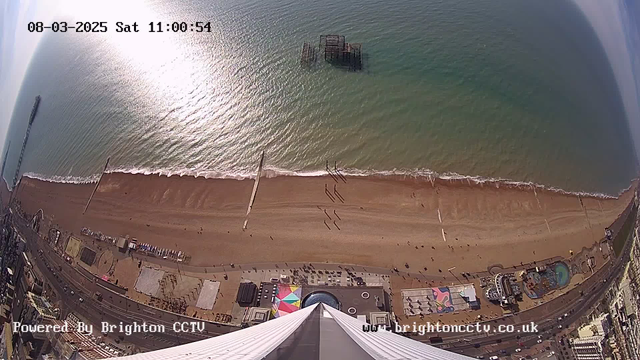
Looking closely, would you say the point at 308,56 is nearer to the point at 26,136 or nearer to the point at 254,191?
the point at 254,191

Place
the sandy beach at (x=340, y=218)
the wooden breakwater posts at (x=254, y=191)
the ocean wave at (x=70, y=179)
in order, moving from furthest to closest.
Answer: the ocean wave at (x=70, y=179) < the wooden breakwater posts at (x=254, y=191) < the sandy beach at (x=340, y=218)

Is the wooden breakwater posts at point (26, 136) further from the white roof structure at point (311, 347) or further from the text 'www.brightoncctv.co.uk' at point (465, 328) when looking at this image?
the text 'www.brightoncctv.co.uk' at point (465, 328)

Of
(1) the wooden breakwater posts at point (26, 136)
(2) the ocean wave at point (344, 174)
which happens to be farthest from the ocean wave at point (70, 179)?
(1) the wooden breakwater posts at point (26, 136)

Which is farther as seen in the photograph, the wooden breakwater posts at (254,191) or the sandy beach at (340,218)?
the wooden breakwater posts at (254,191)

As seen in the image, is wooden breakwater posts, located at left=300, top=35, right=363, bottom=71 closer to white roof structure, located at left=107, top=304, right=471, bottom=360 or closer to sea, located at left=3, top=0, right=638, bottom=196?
sea, located at left=3, top=0, right=638, bottom=196

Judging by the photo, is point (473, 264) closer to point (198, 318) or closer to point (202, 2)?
point (198, 318)

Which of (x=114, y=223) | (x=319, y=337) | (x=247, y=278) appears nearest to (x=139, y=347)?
(x=247, y=278)
